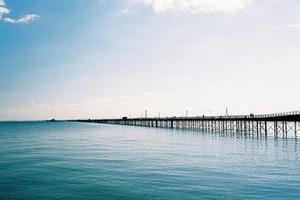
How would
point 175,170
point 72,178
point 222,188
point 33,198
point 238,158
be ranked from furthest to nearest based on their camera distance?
point 238,158 < point 175,170 < point 72,178 < point 222,188 < point 33,198

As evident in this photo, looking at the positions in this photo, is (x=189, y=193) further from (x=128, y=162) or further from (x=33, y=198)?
(x=128, y=162)

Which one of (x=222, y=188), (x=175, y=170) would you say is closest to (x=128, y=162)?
(x=175, y=170)

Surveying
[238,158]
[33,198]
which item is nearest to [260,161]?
[238,158]

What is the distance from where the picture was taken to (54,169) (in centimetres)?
3516

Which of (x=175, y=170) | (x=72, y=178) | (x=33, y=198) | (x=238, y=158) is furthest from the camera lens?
(x=238, y=158)

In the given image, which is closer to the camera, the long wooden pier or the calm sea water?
the calm sea water

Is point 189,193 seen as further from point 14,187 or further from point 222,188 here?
point 14,187

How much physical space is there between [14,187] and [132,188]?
867cm

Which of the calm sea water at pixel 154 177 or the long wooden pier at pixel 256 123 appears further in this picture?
the long wooden pier at pixel 256 123

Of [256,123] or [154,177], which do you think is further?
[256,123]

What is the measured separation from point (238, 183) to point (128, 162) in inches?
604

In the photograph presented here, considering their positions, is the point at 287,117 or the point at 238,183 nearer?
the point at 238,183

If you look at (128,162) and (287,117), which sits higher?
(287,117)

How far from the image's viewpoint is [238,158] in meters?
41.7
